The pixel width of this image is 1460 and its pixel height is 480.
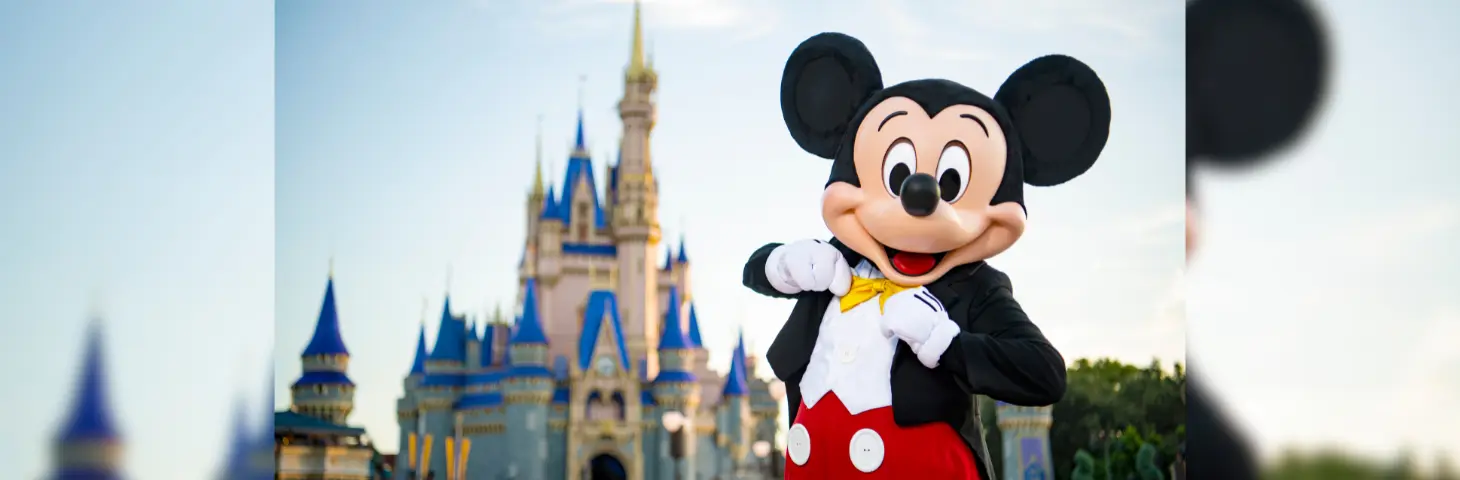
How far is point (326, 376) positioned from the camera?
33.5 ft

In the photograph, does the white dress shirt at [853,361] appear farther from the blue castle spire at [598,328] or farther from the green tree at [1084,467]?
the blue castle spire at [598,328]

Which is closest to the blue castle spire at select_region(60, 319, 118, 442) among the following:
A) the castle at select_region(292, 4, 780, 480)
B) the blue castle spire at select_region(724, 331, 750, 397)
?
the castle at select_region(292, 4, 780, 480)

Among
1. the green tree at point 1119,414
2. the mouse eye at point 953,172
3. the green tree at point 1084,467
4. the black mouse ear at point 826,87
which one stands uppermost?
the black mouse ear at point 826,87

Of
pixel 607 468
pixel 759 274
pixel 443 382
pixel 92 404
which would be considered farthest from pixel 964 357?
pixel 443 382

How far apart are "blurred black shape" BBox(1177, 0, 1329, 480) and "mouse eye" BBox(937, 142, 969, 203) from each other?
0.86 m

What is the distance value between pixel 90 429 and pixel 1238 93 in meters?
2.55

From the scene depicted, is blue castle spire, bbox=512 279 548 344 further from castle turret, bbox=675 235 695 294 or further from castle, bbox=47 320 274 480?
castle, bbox=47 320 274 480

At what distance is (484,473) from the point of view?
458 inches

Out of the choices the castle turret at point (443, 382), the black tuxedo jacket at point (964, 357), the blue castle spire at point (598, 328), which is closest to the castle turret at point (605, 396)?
the blue castle spire at point (598, 328)

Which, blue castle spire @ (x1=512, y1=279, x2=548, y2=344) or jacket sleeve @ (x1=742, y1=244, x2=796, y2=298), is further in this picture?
blue castle spire @ (x1=512, y1=279, x2=548, y2=344)

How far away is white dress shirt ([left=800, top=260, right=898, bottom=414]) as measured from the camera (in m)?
2.48

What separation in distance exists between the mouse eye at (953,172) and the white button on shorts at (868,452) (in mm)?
443

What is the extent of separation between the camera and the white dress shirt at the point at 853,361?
8.14ft

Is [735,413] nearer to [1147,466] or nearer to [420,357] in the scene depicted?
[420,357]
